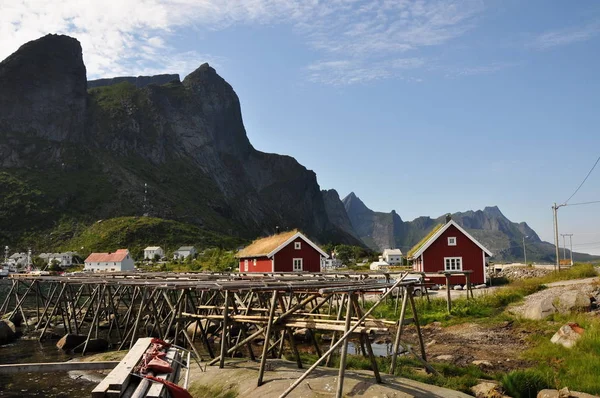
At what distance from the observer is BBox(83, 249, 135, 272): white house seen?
93.7 metres

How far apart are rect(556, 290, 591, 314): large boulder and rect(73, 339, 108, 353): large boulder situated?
21.4m

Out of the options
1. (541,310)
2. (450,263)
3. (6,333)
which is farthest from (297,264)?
(541,310)

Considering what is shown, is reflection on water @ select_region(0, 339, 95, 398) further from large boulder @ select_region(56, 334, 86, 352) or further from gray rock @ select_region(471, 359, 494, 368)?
gray rock @ select_region(471, 359, 494, 368)

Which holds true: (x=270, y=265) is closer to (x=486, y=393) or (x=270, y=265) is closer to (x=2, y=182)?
(x=486, y=393)

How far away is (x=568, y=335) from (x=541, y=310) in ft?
18.7

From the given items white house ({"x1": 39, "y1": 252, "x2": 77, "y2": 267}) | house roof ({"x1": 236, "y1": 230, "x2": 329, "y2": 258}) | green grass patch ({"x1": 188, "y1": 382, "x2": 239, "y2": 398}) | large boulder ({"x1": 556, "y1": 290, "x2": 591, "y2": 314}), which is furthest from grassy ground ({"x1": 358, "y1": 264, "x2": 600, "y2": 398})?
white house ({"x1": 39, "y1": 252, "x2": 77, "y2": 267})

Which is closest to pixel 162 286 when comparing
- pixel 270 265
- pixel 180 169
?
pixel 270 265

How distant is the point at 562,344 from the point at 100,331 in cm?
2566

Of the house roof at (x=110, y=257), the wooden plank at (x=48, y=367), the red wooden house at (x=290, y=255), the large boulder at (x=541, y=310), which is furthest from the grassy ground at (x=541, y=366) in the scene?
the house roof at (x=110, y=257)

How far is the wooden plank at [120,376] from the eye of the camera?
232 inches

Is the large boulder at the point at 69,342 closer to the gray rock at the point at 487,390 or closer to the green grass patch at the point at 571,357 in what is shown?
the gray rock at the point at 487,390

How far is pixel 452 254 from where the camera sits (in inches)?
1513

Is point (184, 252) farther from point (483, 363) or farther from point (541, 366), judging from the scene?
point (541, 366)

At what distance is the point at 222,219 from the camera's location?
7239 inches
